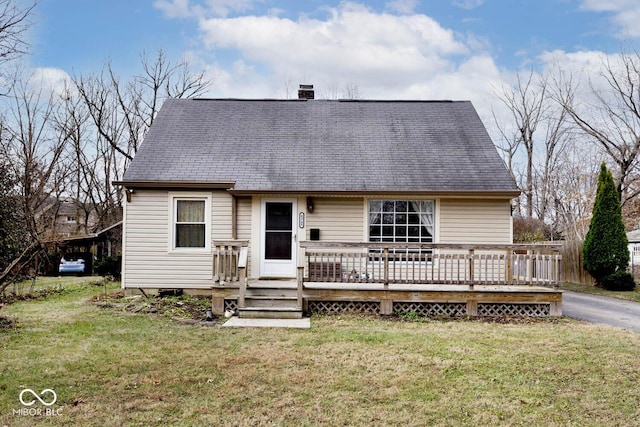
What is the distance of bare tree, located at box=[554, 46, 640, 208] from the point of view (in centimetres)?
1914

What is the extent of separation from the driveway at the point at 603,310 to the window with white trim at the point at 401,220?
3371 millimetres

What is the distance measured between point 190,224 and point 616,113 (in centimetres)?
1821

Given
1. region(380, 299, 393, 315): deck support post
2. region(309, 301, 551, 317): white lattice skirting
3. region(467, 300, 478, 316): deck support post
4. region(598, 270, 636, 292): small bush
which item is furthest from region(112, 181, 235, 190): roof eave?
region(598, 270, 636, 292): small bush

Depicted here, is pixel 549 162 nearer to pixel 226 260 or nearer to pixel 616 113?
pixel 616 113

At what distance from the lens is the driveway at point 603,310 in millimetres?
9156

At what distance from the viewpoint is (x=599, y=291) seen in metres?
14.6

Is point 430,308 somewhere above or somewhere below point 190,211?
below

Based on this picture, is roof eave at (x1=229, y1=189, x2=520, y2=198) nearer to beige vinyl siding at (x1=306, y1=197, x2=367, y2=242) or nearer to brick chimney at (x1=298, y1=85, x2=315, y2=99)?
beige vinyl siding at (x1=306, y1=197, x2=367, y2=242)

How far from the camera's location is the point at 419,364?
226 inches

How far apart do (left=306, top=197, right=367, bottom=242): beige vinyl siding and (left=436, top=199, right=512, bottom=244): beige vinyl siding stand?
1.78 metres

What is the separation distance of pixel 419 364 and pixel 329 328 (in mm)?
2370

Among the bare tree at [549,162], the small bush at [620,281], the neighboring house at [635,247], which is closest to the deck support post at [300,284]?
the small bush at [620,281]

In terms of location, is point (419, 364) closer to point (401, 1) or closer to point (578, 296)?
point (578, 296)

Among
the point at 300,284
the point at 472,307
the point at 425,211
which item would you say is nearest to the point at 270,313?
the point at 300,284
